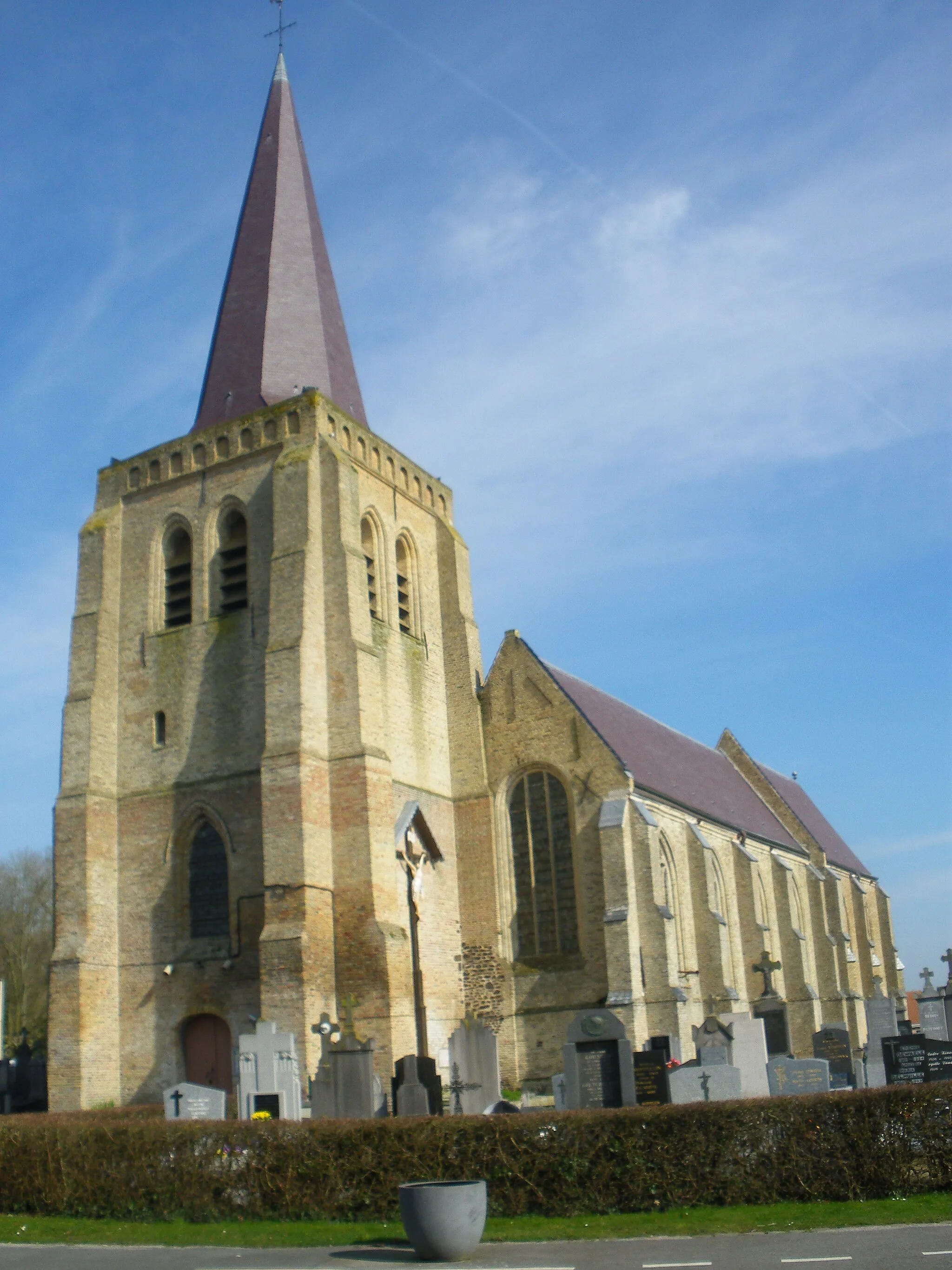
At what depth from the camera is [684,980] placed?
27.4 meters

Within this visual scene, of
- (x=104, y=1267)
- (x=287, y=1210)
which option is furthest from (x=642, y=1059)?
(x=104, y=1267)

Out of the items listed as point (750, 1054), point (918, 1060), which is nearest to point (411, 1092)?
point (750, 1054)

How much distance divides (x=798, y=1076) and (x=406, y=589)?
1546 centimetres

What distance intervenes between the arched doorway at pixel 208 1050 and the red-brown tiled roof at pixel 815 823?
23557 millimetres

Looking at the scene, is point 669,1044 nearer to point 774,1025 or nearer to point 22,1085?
point 774,1025

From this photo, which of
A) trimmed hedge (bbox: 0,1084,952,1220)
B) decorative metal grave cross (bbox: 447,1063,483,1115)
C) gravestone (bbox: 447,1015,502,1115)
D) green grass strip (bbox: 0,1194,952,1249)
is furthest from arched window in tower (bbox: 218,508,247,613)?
green grass strip (bbox: 0,1194,952,1249)

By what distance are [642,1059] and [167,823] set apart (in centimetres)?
1287

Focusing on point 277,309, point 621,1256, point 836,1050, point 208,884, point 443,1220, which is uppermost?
point 277,309

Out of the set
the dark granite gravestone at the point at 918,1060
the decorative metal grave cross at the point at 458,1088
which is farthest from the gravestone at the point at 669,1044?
the dark granite gravestone at the point at 918,1060

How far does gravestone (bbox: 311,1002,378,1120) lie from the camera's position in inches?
613

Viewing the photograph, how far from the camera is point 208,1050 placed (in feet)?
76.6

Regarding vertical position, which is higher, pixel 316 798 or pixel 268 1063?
pixel 316 798

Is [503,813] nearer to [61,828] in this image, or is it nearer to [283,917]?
[283,917]

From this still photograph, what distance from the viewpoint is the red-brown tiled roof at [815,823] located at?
43.4 metres
